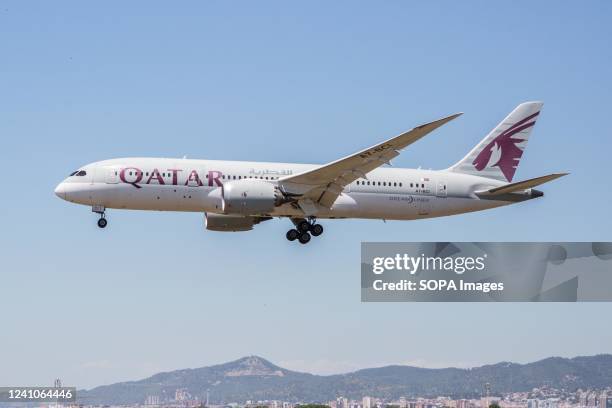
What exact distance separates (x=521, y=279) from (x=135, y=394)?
217ft

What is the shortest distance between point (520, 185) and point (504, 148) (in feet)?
19.3

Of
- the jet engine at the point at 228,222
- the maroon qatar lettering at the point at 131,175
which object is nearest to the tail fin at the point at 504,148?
the jet engine at the point at 228,222

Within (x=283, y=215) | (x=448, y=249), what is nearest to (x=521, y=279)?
(x=448, y=249)

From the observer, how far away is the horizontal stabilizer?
140 feet

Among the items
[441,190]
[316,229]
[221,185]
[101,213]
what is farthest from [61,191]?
[441,190]

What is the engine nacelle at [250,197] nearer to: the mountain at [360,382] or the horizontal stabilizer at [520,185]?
the horizontal stabilizer at [520,185]

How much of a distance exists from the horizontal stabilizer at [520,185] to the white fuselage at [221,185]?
61 centimetres

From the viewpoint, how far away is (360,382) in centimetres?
9125

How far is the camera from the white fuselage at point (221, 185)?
42.6 metres

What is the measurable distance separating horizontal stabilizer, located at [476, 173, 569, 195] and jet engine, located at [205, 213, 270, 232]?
1166cm

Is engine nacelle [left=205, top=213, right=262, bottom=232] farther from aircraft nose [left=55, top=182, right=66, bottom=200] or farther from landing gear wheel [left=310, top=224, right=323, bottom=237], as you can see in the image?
aircraft nose [left=55, top=182, right=66, bottom=200]

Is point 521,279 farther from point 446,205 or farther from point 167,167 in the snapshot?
point 167,167

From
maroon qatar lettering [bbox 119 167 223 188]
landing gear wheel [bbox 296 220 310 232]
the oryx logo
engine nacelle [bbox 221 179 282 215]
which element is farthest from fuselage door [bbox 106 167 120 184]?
the oryx logo

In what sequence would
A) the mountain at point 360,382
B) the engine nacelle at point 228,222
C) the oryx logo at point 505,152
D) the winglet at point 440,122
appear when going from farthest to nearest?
the mountain at point 360,382 → the oryx logo at point 505,152 → the engine nacelle at point 228,222 → the winglet at point 440,122
